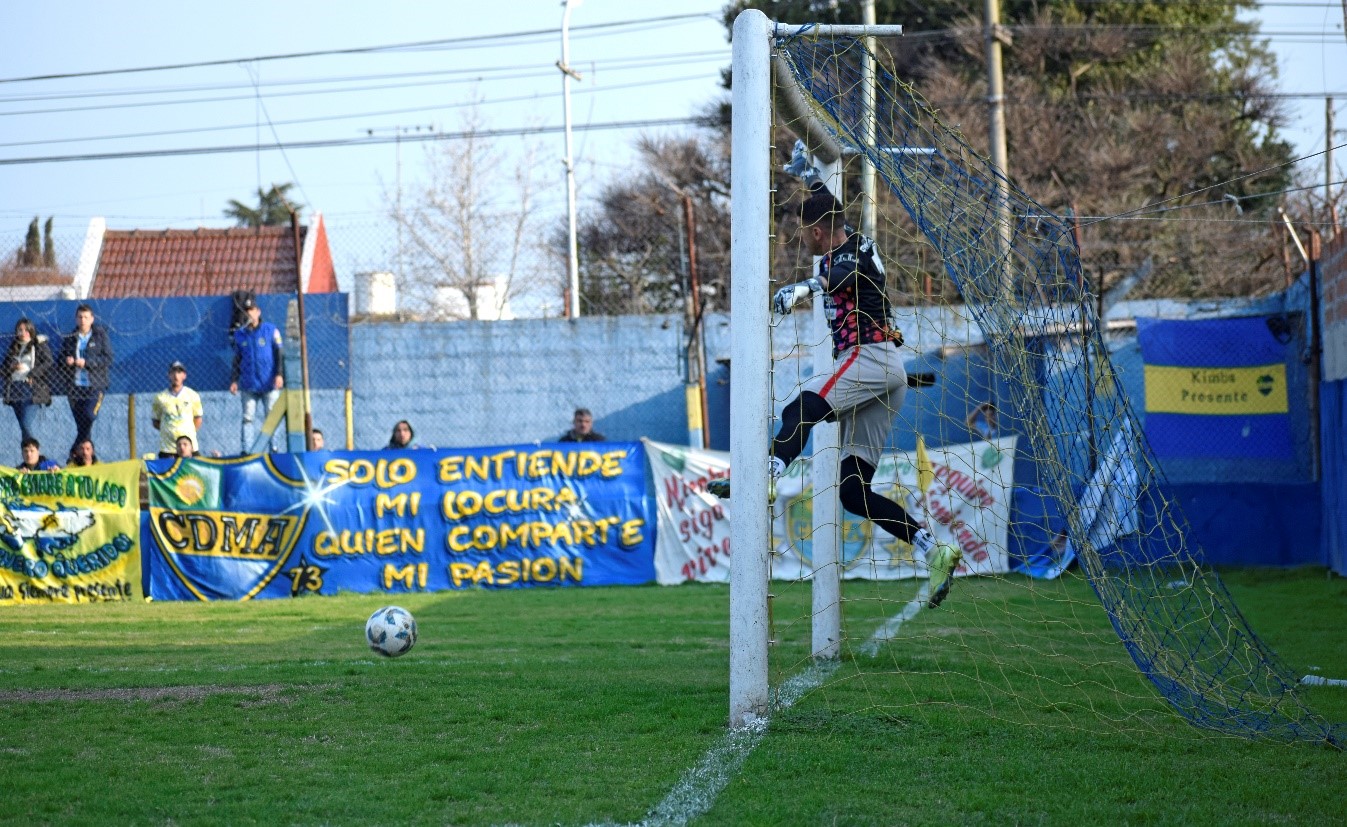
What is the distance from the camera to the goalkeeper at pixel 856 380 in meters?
6.36

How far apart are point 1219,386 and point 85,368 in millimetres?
13858

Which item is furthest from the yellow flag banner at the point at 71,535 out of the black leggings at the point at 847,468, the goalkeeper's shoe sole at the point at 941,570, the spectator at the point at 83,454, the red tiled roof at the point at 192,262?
the red tiled roof at the point at 192,262

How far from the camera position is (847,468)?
6789 mm

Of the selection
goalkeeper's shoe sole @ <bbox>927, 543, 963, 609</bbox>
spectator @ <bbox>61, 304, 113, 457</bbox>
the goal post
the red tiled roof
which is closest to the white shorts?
goalkeeper's shoe sole @ <bbox>927, 543, 963, 609</bbox>

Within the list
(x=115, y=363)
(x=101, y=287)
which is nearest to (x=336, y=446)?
→ (x=115, y=363)

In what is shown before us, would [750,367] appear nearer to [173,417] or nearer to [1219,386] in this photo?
[1219,386]

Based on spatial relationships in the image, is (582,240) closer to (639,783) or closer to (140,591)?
(140,591)

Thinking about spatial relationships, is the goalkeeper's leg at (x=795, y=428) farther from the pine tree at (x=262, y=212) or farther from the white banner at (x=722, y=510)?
the pine tree at (x=262, y=212)

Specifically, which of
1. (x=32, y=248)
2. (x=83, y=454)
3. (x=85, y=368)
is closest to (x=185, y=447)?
(x=83, y=454)

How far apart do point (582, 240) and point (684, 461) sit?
19841mm

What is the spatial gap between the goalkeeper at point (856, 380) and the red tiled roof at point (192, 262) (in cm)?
2192

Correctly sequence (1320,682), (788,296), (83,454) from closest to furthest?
(788,296) → (1320,682) → (83,454)

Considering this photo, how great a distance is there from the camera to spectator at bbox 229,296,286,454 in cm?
1609

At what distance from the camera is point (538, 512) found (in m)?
14.6
